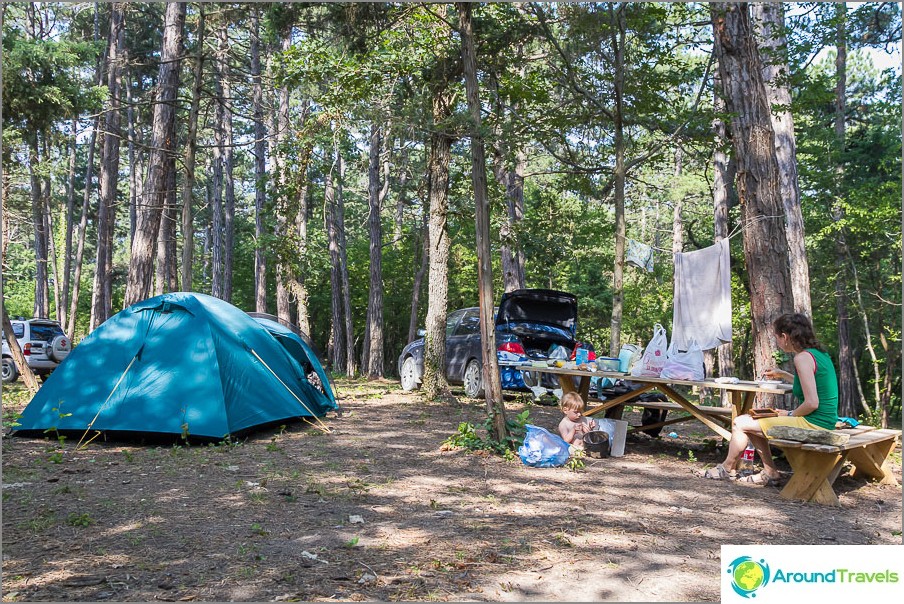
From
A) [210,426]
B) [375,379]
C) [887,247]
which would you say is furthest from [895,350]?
[210,426]

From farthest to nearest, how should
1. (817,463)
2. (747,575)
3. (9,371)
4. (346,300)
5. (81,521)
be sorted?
1. (346,300)
2. (9,371)
3. (817,463)
4. (81,521)
5. (747,575)

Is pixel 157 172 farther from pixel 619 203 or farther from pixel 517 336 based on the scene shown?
pixel 619 203

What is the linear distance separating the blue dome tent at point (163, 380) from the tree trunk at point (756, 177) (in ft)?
19.3

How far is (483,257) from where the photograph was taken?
7520mm

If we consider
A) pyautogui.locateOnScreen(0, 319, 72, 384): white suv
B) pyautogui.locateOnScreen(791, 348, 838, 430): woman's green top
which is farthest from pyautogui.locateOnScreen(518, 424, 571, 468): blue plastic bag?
pyautogui.locateOnScreen(0, 319, 72, 384): white suv

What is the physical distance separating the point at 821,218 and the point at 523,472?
18.7 meters

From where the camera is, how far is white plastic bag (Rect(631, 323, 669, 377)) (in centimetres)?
741

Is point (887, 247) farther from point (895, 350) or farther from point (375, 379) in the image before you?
point (375, 379)

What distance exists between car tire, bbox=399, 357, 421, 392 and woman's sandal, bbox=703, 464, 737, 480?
7.90m

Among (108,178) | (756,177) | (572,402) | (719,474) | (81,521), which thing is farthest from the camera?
(108,178)

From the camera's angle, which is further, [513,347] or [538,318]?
[538,318]

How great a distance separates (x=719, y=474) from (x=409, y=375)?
8.19 meters

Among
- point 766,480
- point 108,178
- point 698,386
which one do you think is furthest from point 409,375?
point 108,178

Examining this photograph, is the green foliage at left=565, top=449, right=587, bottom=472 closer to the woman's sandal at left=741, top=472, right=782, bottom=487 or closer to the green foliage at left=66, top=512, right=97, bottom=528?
the woman's sandal at left=741, top=472, right=782, bottom=487
